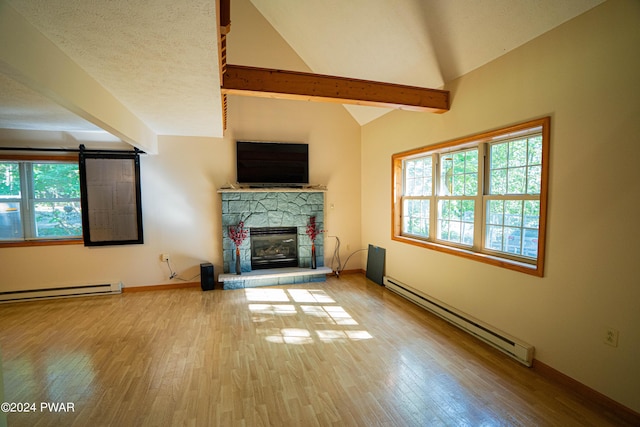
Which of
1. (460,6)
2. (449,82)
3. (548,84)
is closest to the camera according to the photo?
(548,84)

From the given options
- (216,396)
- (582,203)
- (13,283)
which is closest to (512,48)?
(582,203)

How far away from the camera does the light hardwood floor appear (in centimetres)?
190

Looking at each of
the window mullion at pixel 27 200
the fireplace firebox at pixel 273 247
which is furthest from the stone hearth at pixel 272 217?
the window mullion at pixel 27 200

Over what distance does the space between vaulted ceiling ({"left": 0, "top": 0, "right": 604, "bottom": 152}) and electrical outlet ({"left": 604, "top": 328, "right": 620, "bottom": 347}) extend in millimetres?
2271

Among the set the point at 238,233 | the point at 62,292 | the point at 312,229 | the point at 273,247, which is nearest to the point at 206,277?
the point at 238,233

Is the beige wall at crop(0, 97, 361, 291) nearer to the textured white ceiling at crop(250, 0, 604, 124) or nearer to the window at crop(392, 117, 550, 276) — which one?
the textured white ceiling at crop(250, 0, 604, 124)

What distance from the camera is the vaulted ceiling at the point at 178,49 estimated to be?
148 cm

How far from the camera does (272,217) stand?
16.1 ft

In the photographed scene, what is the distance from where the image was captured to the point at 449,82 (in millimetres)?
3219

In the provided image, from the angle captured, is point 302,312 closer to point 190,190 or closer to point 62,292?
point 190,190

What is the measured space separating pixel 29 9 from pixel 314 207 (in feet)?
13.3

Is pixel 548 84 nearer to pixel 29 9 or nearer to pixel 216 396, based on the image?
pixel 29 9

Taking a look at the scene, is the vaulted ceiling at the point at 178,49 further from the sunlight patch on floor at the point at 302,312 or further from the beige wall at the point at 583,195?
the sunlight patch on floor at the point at 302,312

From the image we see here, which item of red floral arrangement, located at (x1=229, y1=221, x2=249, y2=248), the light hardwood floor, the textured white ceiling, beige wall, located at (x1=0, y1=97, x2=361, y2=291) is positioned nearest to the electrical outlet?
the light hardwood floor
